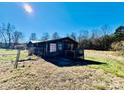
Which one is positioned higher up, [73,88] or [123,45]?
[123,45]

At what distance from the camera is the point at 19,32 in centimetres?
5762

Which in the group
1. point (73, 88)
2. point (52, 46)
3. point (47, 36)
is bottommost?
point (73, 88)

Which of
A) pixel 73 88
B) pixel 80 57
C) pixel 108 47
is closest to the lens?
pixel 73 88

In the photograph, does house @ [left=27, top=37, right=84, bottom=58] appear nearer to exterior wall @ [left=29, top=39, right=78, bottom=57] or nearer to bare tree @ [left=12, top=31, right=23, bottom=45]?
exterior wall @ [left=29, top=39, right=78, bottom=57]

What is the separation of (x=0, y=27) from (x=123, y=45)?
1604 inches

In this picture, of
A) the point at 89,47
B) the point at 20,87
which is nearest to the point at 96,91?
the point at 20,87

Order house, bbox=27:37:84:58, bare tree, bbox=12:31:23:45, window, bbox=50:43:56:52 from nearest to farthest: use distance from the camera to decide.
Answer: house, bbox=27:37:84:58, window, bbox=50:43:56:52, bare tree, bbox=12:31:23:45

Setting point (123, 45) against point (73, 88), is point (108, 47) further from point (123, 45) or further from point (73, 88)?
point (73, 88)

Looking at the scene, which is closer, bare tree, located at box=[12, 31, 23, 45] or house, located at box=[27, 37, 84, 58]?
house, located at box=[27, 37, 84, 58]

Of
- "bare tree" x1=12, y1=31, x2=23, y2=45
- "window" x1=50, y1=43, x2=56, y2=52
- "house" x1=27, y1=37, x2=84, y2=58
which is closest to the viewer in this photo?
"house" x1=27, y1=37, x2=84, y2=58

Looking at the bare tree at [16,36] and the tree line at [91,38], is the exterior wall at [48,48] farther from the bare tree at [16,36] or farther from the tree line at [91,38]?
the bare tree at [16,36]

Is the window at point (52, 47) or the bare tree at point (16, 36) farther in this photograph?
the bare tree at point (16, 36)

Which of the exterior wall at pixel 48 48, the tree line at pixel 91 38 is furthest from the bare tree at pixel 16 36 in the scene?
the exterior wall at pixel 48 48

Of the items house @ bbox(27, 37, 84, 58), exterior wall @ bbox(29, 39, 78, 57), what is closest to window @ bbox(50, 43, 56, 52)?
house @ bbox(27, 37, 84, 58)
